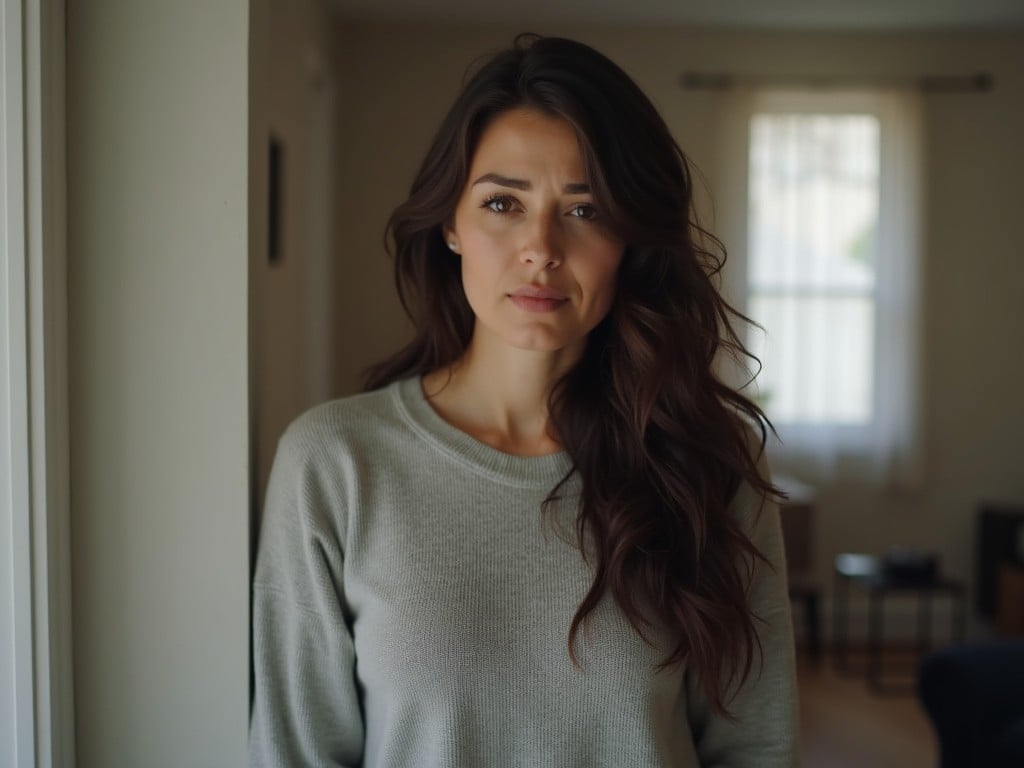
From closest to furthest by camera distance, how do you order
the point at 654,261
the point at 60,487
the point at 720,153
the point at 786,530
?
the point at 60,487, the point at 654,261, the point at 786,530, the point at 720,153

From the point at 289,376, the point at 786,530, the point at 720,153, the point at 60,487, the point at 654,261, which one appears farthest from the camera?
the point at 720,153

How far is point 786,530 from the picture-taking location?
440cm

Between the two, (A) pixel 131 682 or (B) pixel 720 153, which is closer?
(A) pixel 131 682

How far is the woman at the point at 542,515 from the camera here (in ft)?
3.99

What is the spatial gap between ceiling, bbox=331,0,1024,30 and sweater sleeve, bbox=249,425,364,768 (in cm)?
377

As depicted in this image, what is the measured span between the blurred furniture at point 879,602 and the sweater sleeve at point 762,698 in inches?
120

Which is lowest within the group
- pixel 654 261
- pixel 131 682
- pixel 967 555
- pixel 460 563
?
pixel 967 555

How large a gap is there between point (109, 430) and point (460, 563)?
17.3 inches

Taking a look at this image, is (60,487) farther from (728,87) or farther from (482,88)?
(728,87)

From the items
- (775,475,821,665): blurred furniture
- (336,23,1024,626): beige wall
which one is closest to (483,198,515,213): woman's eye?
(775,475,821,665): blurred furniture

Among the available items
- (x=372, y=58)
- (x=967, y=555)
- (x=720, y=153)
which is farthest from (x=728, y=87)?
(x=967, y=555)

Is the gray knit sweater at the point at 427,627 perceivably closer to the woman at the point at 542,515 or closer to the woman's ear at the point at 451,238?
the woman at the point at 542,515

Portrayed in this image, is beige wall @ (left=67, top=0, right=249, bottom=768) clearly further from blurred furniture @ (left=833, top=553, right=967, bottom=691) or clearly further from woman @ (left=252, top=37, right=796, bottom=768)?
blurred furniture @ (left=833, top=553, right=967, bottom=691)

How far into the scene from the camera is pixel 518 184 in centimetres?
125
